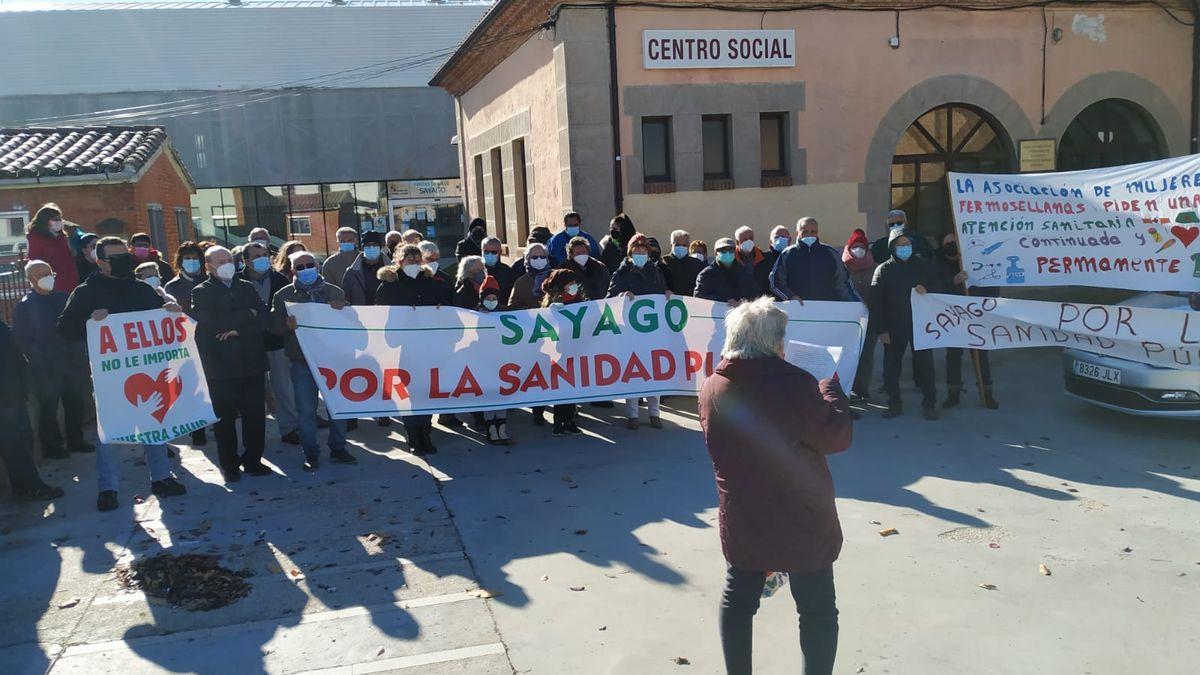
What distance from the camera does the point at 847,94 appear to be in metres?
13.3

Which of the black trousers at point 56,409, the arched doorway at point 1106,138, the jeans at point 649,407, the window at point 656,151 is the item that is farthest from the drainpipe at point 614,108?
the arched doorway at point 1106,138

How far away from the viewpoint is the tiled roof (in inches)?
575

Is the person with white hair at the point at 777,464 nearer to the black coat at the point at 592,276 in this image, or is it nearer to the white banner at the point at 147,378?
the white banner at the point at 147,378

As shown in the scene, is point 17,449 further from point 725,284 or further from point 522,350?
point 725,284

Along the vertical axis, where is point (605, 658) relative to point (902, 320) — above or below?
below

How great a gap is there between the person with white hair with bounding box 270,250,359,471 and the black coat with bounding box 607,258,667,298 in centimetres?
249

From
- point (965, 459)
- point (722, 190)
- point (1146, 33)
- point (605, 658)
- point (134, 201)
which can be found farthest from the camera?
point (134, 201)

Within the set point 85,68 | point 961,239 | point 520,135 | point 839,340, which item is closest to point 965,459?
point 839,340

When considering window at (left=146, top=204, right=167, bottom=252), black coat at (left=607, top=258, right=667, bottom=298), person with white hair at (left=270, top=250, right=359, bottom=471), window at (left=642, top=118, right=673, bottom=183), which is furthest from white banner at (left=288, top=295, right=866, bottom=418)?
window at (left=146, top=204, right=167, bottom=252)

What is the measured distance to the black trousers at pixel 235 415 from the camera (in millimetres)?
7538

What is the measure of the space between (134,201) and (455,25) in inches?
1092

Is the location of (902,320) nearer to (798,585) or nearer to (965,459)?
(965,459)

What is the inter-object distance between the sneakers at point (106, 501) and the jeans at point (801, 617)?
519 cm

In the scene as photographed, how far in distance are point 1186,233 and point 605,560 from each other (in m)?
6.46
